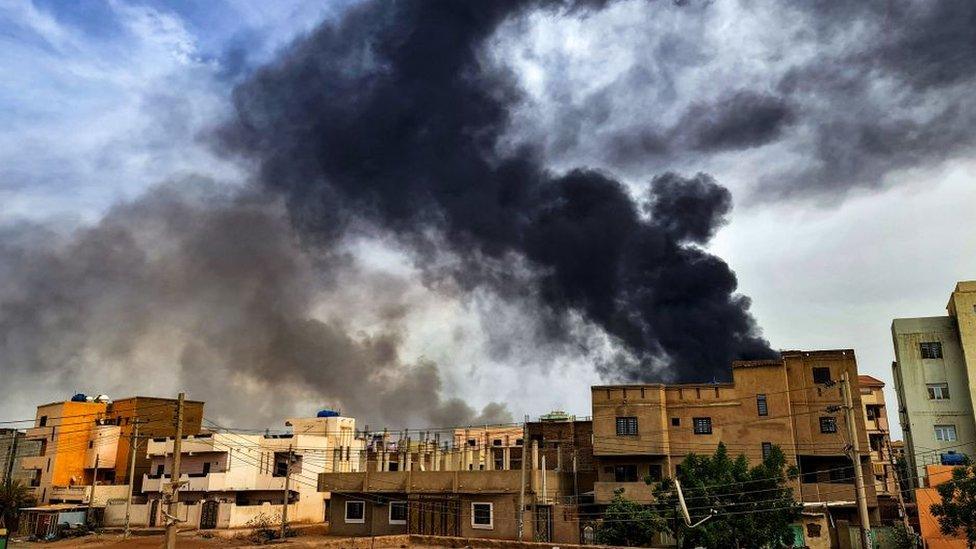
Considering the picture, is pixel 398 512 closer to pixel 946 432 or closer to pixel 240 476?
pixel 240 476

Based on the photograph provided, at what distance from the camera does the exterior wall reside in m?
65.8

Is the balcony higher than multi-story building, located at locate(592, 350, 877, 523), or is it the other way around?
multi-story building, located at locate(592, 350, 877, 523)

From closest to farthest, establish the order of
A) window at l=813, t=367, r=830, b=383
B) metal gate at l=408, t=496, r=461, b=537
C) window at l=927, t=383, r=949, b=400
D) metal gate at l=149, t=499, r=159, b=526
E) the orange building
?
the orange building
metal gate at l=408, t=496, r=461, b=537
window at l=813, t=367, r=830, b=383
window at l=927, t=383, r=949, b=400
metal gate at l=149, t=499, r=159, b=526

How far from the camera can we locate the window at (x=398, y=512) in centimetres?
5797

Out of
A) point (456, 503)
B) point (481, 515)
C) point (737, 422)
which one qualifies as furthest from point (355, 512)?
point (737, 422)

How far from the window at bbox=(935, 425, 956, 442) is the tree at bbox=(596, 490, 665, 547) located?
34418 mm

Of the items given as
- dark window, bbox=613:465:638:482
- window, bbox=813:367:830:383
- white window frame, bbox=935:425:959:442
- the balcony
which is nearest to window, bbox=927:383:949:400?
white window frame, bbox=935:425:959:442

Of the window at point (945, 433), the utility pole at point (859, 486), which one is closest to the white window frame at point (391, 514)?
the utility pole at point (859, 486)

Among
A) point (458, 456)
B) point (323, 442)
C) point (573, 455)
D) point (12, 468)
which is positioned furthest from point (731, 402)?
point (12, 468)

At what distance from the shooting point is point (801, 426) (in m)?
61.8

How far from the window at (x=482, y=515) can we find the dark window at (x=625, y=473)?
14.7 meters

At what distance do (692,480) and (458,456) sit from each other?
30300 millimetres

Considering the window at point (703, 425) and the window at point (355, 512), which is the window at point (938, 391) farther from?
the window at point (355, 512)

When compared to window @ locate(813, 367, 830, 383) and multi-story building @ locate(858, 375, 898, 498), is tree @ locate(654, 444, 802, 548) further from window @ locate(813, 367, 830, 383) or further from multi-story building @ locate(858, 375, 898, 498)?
multi-story building @ locate(858, 375, 898, 498)
